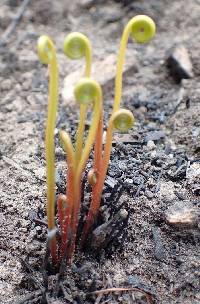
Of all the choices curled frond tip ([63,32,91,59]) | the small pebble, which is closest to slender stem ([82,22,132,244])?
curled frond tip ([63,32,91,59])

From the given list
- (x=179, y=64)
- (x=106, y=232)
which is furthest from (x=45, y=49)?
(x=179, y=64)

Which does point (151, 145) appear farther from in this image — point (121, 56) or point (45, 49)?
point (45, 49)

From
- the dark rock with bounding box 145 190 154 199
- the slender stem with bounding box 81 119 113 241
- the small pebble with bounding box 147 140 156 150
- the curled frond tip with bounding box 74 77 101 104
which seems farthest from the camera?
the small pebble with bounding box 147 140 156 150

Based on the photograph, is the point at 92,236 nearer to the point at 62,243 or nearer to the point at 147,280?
the point at 62,243

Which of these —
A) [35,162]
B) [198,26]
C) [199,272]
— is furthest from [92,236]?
[198,26]

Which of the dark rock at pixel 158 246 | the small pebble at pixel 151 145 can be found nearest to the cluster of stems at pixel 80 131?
the dark rock at pixel 158 246

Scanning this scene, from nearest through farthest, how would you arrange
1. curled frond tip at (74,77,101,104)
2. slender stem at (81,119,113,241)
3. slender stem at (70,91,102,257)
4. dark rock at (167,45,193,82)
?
curled frond tip at (74,77,101,104), slender stem at (70,91,102,257), slender stem at (81,119,113,241), dark rock at (167,45,193,82)

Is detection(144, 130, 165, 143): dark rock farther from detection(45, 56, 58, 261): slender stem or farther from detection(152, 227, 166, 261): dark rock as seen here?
detection(45, 56, 58, 261): slender stem
